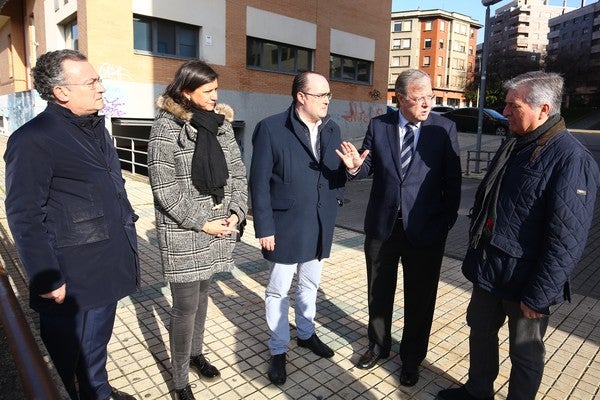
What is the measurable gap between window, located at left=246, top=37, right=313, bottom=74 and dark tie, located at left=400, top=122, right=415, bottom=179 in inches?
610

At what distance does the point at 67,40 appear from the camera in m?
16.5

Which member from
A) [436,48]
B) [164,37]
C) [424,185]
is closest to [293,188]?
[424,185]

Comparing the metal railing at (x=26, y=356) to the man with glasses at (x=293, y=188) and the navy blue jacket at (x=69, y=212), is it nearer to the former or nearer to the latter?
the navy blue jacket at (x=69, y=212)

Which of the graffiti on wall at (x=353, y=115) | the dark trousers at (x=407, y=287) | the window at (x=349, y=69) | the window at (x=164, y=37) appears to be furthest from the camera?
the graffiti on wall at (x=353, y=115)

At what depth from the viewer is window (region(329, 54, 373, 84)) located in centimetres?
2093

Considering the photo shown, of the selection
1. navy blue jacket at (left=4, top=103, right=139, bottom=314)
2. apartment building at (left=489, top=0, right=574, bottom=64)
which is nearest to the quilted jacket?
navy blue jacket at (left=4, top=103, right=139, bottom=314)

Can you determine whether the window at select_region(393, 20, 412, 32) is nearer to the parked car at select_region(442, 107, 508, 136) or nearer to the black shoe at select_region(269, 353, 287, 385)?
the parked car at select_region(442, 107, 508, 136)

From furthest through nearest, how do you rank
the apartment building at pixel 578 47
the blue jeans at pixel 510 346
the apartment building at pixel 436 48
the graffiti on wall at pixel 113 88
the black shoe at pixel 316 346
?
the apartment building at pixel 436 48 < the apartment building at pixel 578 47 < the graffiti on wall at pixel 113 88 < the black shoe at pixel 316 346 < the blue jeans at pixel 510 346

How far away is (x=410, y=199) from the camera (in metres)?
2.90

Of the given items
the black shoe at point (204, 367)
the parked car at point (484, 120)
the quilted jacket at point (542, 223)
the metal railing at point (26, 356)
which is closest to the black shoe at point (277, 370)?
the black shoe at point (204, 367)

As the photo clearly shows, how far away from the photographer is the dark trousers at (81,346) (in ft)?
7.45

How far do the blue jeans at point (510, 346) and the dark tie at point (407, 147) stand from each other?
900mm

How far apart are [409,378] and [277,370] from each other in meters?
0.89

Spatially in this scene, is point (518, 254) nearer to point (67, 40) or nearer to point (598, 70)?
point (67, 40)
